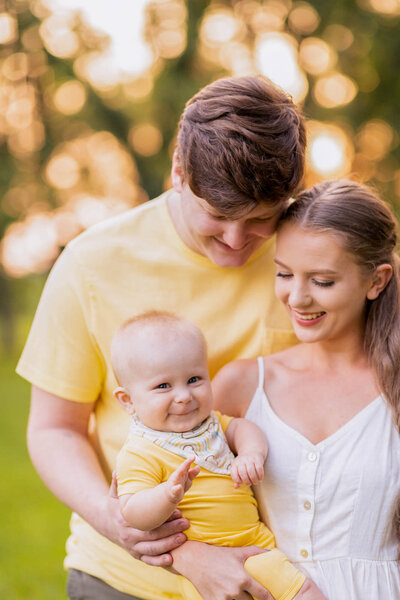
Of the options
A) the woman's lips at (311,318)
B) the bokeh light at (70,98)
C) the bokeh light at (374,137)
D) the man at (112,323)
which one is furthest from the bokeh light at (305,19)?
the woman's lips at (311,318)

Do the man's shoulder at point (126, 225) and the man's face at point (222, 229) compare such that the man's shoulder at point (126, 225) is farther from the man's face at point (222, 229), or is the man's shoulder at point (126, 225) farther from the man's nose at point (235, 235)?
the man's nose at point (235, 235)

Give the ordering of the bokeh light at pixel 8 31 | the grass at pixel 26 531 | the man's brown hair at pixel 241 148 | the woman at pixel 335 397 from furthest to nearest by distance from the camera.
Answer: the bokeh light at pixel 8 31
the grass at pixel 26 531
the woman at pixel 335 397
the man's brown hair at pixel 241 148

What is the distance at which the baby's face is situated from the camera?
2.49 meters

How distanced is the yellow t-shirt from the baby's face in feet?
1.13

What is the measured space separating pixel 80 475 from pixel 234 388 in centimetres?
65

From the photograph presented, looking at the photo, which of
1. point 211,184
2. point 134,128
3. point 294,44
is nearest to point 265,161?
point 211,184

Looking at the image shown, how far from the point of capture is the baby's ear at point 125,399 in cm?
261

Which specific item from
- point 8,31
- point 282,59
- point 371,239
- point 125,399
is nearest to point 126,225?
point 125,399

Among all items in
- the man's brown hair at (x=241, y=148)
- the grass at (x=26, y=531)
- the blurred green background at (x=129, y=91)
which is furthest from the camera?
the blurred green background at (x=129, y=91)

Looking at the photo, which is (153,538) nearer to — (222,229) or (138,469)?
(138,469)

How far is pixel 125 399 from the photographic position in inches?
104

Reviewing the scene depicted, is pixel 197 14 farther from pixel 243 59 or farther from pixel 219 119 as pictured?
pixel 219 119

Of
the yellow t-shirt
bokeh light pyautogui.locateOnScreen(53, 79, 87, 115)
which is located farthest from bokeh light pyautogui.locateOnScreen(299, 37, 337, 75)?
the yellow t-shirt

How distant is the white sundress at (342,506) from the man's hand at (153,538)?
39 centimetres
